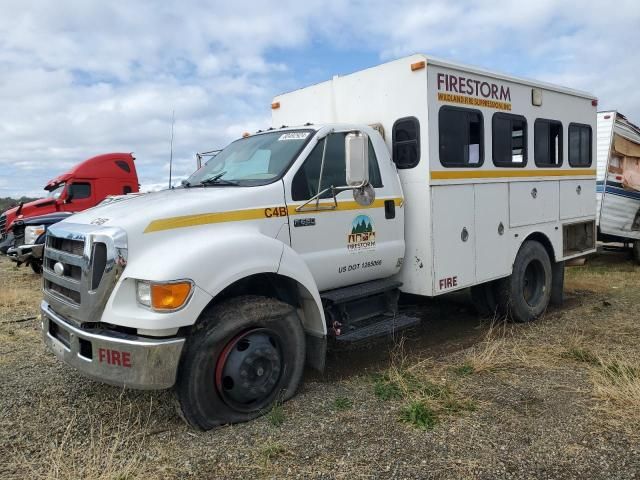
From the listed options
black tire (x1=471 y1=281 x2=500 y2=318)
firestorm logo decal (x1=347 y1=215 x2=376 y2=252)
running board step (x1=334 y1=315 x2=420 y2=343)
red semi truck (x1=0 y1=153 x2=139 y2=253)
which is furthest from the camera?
red semi truck (x1=0 y1=153 x2=139 y2=253)

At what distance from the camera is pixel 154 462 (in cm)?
352

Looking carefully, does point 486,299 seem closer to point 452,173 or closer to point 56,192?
point 452,173

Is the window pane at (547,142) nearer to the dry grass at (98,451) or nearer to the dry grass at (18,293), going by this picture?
the dry grass at (98,451)

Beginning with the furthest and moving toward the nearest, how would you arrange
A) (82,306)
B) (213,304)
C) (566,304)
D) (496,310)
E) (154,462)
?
(566,304), (496,310), (213,304), (82,306), (154,462)

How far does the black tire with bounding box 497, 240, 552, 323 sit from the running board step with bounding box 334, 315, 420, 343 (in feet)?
6.48

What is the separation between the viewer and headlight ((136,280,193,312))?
3.58m

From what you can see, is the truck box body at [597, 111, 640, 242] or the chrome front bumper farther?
the truck box body at [597, 111, 640, 242]

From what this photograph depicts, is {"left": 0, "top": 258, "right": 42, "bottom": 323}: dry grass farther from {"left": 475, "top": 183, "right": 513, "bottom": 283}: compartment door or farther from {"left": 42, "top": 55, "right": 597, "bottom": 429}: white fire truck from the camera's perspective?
{"left": 475, "top": 183, "right": 513, "bottom": 283}: compartment door

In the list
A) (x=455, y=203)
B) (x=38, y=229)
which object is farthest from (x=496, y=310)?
(x=38, y=229)

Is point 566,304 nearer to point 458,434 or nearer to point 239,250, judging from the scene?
point 458,434

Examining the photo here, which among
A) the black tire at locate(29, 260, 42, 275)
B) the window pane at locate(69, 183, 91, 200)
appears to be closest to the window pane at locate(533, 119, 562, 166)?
the black tire at locate(29, 260, 42, 275)

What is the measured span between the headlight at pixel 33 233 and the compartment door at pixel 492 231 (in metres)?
8.74

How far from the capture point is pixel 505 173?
6.45 m

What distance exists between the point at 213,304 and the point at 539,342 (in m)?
3.76
